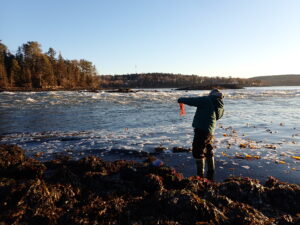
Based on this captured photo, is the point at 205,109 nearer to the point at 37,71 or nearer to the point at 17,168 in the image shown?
the point at 17,168

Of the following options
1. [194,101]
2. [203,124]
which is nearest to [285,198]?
[203,124]

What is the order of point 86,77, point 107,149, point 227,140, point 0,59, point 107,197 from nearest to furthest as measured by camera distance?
point 107,197 < point 107,149 < point 227,140 < point 0,59 < point 86,77

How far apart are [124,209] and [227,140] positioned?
7891 mm

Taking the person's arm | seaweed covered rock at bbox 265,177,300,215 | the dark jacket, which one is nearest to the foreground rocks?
seaweed covered rock at bbox 265,177,300,215

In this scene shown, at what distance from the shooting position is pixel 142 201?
14.2 feet

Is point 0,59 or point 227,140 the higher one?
point 0,59

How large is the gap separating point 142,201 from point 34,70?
97.0 metres

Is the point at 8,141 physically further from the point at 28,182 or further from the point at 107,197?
the point at 107,197

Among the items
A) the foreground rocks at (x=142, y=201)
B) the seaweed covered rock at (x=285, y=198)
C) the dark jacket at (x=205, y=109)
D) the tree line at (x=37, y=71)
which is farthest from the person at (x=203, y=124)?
the tree line at (x=37, y=71)

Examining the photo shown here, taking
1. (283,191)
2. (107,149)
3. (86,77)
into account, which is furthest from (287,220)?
(86,77)

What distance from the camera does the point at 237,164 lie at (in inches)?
297

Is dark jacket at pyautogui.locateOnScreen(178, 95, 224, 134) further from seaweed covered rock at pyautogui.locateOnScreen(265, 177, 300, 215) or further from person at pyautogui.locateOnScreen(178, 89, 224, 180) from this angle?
seaweed covered rock at pyautogui.locateOnScreen(265, 177, 300, 215)

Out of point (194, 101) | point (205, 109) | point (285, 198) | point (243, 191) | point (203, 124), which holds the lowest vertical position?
point (285, 198)

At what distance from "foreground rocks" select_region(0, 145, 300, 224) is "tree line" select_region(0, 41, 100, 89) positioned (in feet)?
280
